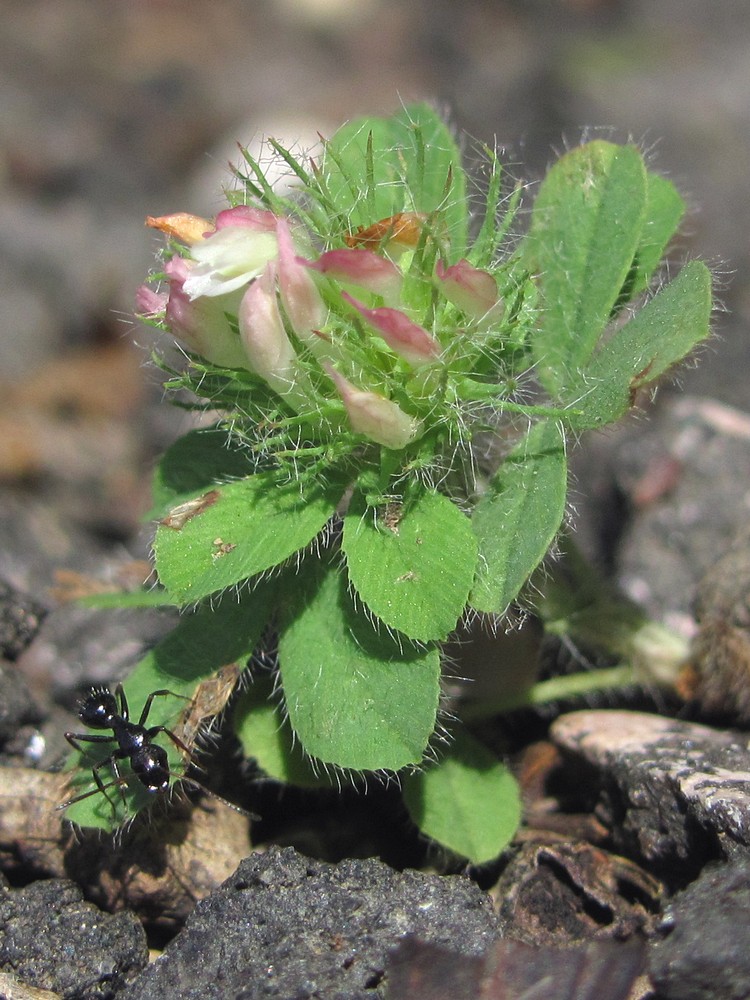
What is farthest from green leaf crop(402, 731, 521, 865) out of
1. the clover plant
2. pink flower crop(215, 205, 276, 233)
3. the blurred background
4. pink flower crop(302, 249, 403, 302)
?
the blurred background

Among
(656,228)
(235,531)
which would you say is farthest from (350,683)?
(656,228)

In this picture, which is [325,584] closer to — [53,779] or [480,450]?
[480,450]

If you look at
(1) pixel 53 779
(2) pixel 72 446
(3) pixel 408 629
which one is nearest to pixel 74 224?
(2) pixel 72 446

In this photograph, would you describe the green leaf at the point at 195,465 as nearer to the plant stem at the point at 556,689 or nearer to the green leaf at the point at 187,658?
the green leaf at the point at 187,658

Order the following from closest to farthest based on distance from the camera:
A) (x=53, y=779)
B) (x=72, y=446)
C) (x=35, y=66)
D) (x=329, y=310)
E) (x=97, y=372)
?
(x=329, y=310) → (x=53, y=779) → (x=72, y=446) → (x=97, y=372) → (x=35, y=66)

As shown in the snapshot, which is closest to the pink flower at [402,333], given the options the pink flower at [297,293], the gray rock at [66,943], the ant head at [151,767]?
the pink flower at [297,293]

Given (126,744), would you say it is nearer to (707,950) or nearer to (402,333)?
(402,333)

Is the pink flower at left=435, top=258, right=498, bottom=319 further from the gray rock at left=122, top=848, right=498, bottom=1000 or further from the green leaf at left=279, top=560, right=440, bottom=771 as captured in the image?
the gray rock at left=122, top=848, right=498, bottom=1000
